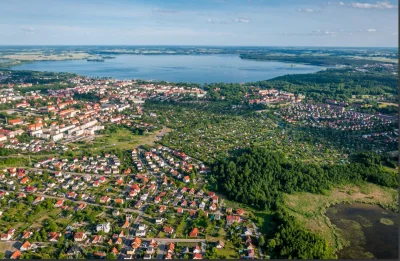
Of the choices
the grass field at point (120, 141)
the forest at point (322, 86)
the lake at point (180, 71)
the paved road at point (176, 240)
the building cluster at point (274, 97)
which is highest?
the lake at point (180, 71)

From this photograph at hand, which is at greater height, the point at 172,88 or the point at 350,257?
the point at 172,88

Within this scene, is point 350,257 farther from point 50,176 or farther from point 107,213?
point 50,176

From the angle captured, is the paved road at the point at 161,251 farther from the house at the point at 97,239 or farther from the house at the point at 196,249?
the house at the point at 97,239

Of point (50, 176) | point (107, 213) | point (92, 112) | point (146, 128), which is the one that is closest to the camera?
point (107, 213)

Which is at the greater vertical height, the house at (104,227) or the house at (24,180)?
the house at (24,180)

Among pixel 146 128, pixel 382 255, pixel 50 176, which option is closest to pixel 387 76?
pixel 146 128

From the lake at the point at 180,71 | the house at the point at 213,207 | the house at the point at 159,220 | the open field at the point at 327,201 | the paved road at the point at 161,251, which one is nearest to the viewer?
the paved road at the point at 161,251

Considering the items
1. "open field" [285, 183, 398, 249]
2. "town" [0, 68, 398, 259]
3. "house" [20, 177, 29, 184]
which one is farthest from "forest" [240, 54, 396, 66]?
"house" [20, 177, 29, 184]

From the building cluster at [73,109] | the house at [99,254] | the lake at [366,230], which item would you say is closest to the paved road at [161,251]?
the house at [99,254]
